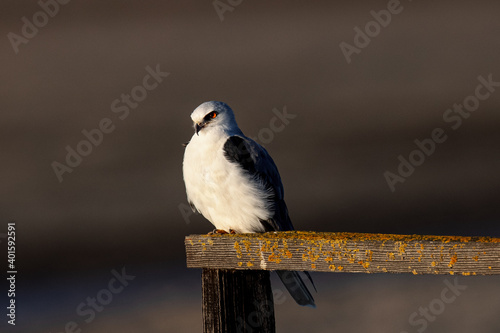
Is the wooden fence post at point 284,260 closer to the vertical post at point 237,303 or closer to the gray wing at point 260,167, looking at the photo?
the vertical post at point 237,303

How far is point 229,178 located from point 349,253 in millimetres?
2371

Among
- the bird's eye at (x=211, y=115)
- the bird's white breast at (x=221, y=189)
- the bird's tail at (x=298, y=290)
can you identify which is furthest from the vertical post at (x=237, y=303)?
the bird's eye at (x=211, y=115)

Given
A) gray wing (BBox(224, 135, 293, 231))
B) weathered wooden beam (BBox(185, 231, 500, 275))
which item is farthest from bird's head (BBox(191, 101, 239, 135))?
weathered wooden beam (BBox(185, 231, 500, 275))

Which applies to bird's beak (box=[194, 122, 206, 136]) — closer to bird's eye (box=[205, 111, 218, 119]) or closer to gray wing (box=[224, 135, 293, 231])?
bird's eye (box=[205, 111, 218, 119])

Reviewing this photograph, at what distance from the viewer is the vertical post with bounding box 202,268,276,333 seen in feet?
13.0

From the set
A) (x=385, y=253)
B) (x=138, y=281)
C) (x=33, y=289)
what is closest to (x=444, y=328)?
(x=138, y=281)

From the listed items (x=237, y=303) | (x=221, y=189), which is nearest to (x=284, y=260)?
(x=237, y=303)

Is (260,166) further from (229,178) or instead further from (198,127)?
(198,127)

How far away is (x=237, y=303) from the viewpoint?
398cm

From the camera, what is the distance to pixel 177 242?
1562cm

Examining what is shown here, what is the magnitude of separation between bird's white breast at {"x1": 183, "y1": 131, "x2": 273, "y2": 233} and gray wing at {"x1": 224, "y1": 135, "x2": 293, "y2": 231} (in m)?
0.04

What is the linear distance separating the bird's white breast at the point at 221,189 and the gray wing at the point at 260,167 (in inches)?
1.7

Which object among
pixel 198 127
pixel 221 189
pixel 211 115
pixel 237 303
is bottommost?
pixel 237 303

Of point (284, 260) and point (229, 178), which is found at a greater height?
point (229, 178)
